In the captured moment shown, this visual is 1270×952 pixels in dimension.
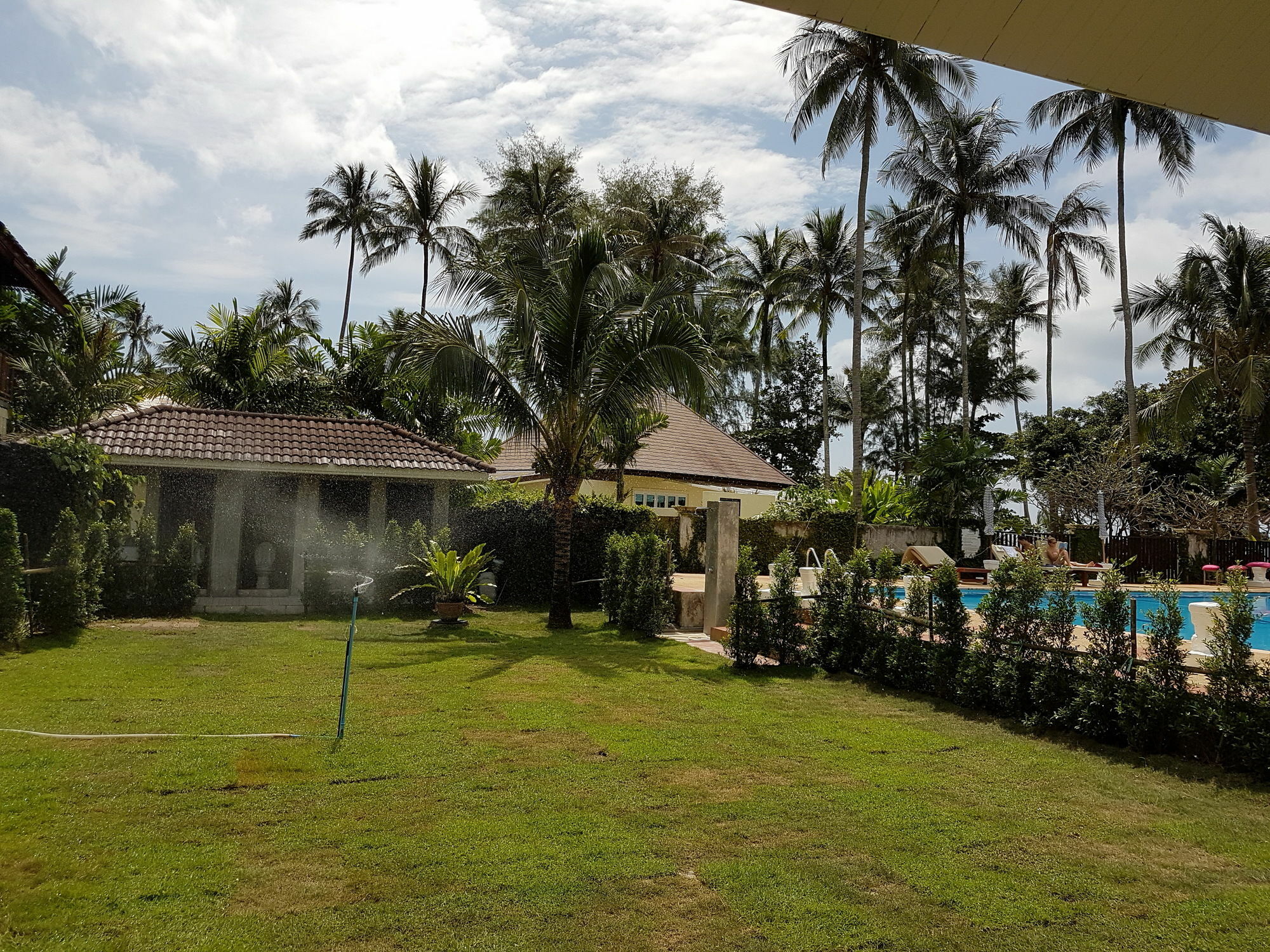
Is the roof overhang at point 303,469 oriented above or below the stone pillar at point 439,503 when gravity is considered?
above

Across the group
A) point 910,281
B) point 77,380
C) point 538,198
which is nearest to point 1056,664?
point 77,380

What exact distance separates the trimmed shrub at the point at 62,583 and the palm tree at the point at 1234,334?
3161cm

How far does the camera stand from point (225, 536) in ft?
56.8

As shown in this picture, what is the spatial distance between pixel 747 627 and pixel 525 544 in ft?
28.9

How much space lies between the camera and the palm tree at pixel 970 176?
124ft

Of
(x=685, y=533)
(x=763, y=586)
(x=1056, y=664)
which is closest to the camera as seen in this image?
(x=1056, y=664)

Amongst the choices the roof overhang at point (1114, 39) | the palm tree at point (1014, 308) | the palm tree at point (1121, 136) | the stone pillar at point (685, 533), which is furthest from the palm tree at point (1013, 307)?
the roof overhang at point (1114, 39)

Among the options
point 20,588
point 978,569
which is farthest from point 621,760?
→ point 978,569

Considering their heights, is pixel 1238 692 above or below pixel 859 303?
below

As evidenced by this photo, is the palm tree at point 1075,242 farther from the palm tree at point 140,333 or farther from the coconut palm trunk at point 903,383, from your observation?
the palm tree at point 140,333

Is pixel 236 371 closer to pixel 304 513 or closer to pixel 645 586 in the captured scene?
pixel 304 513

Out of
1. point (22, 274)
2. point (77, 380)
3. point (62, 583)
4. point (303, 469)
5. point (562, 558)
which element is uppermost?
point (22, 274)

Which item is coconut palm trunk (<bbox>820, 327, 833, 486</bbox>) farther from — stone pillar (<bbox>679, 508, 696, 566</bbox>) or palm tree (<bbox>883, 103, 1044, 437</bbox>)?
stone pillar (<bbox>679, 508, 696, 566</bbox>)

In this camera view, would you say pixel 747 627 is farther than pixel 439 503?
No
